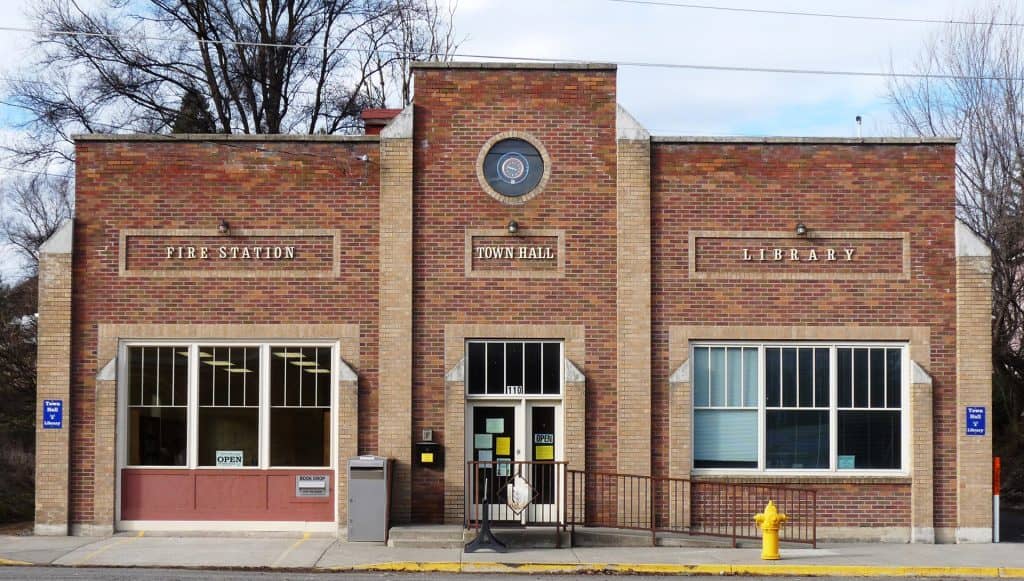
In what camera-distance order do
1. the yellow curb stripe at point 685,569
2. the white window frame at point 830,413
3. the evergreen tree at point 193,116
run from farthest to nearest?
the evergreen tree at point 193,116
the white window frame at point 830,413
the yellow curb stripe at point 685,569

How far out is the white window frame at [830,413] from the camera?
63.3 ft

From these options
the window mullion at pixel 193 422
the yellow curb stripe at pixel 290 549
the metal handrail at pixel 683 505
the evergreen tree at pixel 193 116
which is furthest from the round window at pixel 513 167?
the evergreen tree at pixel 193 116

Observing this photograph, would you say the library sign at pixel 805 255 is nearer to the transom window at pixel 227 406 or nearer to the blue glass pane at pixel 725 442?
the blue glass pane at pixel 725 442

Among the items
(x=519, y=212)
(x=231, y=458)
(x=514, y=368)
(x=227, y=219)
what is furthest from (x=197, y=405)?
(x=519, y=212)

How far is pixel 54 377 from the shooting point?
18922 millimetres

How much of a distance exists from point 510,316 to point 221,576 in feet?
20.7

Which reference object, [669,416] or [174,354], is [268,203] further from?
[669,416]

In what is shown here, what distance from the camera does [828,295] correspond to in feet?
63.6

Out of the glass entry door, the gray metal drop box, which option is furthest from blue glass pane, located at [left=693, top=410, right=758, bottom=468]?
the gray metal drop box

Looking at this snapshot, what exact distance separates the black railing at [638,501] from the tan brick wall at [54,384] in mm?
6230

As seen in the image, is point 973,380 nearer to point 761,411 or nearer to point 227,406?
point 761,411

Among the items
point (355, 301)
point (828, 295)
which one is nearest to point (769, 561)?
point (828, 295)

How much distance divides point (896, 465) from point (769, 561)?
3.72 metres

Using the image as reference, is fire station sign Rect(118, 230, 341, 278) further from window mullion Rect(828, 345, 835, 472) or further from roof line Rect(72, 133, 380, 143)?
window mullion Rect(828, 345, 835, 472)
